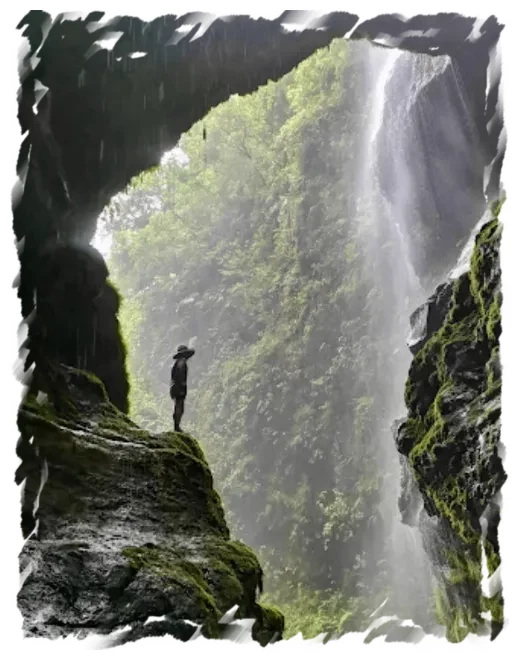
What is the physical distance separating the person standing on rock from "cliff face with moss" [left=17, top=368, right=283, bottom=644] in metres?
0.13

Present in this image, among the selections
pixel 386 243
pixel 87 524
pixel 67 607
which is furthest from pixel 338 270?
pixel 67 607

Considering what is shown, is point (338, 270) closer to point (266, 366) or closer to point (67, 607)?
point (266, 366)

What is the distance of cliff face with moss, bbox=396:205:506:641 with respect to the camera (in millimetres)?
3041

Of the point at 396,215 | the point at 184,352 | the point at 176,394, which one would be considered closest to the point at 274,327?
the point at 184,352

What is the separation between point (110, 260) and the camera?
3.22 meters

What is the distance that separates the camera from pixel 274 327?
3.55 meters

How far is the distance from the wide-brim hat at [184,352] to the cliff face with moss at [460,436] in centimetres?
103

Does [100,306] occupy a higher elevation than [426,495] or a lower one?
higher

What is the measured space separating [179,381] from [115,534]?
814mm

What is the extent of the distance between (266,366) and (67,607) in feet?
5.10

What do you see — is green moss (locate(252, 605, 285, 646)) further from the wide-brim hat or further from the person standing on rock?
the wide-brim hat

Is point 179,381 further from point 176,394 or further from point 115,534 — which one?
point 115,534

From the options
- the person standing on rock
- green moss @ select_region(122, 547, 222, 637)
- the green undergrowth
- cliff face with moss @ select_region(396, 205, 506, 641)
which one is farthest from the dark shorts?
cliff face with moss @ select_region(396, 205, 506, 641)

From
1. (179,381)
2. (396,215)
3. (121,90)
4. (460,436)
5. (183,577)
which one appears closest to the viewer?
(183,577)
